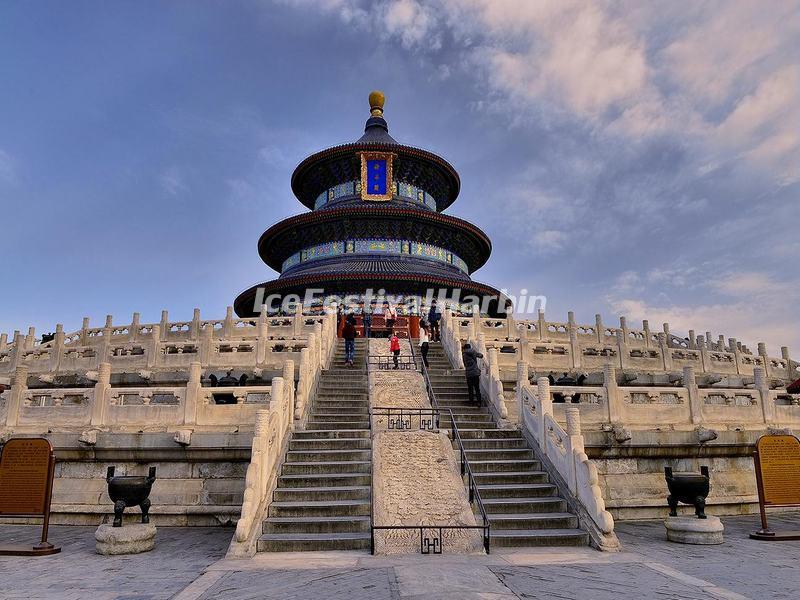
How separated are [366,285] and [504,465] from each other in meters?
23.8

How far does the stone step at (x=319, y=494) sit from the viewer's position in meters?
10.1

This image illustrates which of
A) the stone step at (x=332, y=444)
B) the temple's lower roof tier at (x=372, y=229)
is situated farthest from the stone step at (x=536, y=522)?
the temple's lower roof tier at (x=372, y=229)

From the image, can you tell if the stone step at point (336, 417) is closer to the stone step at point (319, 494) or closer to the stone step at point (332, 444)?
the stone step at point (332, 444)

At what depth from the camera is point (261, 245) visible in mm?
41438

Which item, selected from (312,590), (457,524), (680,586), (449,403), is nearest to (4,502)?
(312,590)

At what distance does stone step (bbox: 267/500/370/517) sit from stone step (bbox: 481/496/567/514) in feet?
7.06

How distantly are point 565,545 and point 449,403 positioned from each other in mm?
5713

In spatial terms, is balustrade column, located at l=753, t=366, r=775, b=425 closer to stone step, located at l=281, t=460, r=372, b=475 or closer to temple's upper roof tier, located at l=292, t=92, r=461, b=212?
stone step, located at l=281, t=460, r=372, b=475

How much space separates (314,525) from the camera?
30.8ft

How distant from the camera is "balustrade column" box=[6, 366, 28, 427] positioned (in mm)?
12805

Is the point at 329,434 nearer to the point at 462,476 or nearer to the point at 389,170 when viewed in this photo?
the point at 462,476

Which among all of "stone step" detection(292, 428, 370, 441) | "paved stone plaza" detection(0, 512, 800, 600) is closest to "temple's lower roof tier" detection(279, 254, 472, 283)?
"stone step" detection(292, 428, 370, 441)

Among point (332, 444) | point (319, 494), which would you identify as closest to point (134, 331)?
point (332, 444)

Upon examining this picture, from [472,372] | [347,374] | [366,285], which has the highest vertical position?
[366,285]
